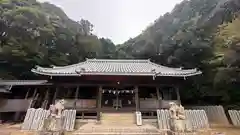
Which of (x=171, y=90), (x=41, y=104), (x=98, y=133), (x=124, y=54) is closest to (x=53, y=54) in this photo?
(x=41, y=104)

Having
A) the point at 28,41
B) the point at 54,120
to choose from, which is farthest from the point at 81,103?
the point at 28,41

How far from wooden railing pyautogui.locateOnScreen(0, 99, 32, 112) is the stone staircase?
7218mm

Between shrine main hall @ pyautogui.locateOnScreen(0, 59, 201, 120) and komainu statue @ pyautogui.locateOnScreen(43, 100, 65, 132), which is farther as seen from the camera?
shrine main hall @ pyautogui.locateOnScreen(0, 59, 201, 120)

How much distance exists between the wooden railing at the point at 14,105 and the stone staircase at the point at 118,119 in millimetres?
7218

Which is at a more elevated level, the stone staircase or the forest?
the forest

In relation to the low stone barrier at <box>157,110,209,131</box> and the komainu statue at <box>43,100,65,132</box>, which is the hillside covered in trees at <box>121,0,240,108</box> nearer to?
the low stone barrier at <box>157,110,209,131</box>

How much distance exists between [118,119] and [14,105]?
29.3ft

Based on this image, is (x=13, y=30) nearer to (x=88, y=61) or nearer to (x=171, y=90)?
(x=88, y=61)

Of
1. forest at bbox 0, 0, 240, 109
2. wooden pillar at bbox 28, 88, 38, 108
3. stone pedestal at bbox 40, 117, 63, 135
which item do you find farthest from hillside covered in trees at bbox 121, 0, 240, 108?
wooden pillar at bbox 28, 88, 38, 108

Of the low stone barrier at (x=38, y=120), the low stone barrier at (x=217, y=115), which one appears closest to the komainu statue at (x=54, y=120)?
the low stone barrier at (x=38, y=120)

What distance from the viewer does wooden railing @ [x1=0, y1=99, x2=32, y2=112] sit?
55.2 feet

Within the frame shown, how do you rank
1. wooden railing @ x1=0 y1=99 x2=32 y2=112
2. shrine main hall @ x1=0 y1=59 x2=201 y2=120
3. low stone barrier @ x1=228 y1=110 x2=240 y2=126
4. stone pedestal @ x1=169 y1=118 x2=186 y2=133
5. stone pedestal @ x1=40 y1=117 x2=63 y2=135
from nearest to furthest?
stone pedestal @ x1=40 y1=117 x2=63 y2=135
stone pedestal @ x1=169 y1=118 x2=186 y2=133
shrine main hall @ x1=0 y1=59 x2=201 y2=120
low stone barrier @ x1=228 y1=110 x2=240 y2=126
wooden railing @ x1=0 y1=99 x2=32 y2=112

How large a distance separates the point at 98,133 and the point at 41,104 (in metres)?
10.8

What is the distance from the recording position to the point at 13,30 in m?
20.9
